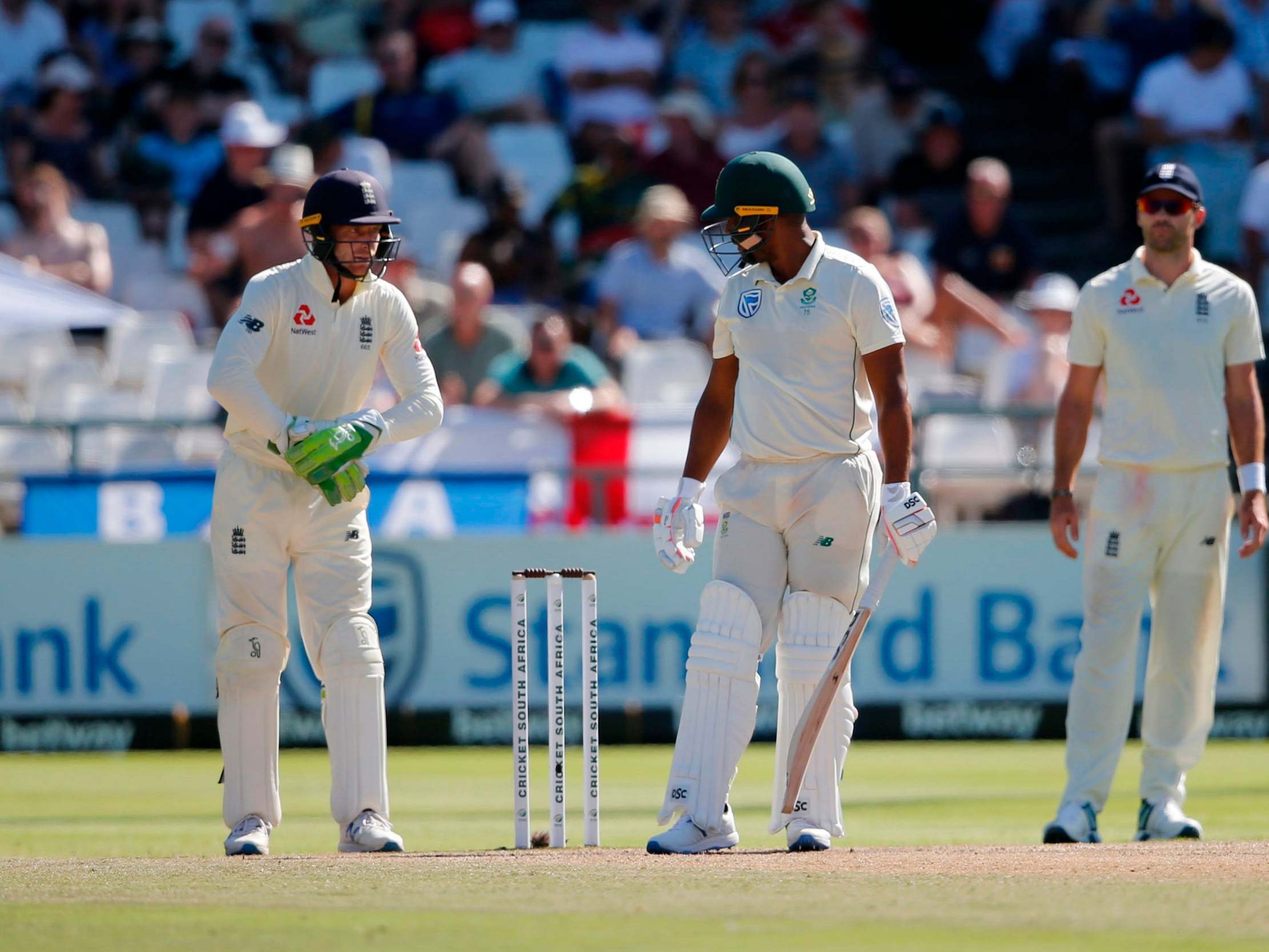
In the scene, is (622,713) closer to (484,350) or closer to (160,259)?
(484,350)

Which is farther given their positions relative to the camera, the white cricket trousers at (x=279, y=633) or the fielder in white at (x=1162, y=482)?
the fielder in white at (x=1162, y=482)

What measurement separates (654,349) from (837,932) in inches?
333

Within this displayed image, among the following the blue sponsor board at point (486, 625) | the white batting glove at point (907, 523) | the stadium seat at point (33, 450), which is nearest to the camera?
the white batting glove at point (907, 523)

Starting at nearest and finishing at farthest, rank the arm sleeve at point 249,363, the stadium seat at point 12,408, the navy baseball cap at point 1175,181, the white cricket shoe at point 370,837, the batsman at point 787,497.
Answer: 1. the batsman at point 787,497
2. the arm sleeve at point 249,363
3. the white cricket shoe at point 370,837
4. the navy baseball cap at point 1175,181
5. the stadium seat at point 12,408

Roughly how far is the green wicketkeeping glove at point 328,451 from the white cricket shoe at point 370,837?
1.15 meters

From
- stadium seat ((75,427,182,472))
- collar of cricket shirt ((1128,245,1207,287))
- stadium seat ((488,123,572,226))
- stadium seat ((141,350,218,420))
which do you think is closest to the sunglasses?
collar of cricket shirt ((1128,245,1207,287))

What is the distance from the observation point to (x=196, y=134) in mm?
16062

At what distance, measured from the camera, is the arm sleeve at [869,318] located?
21.4ft

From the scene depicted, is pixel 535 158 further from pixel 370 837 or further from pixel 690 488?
pixel 370 837

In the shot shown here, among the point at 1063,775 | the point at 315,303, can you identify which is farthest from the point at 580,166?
the point at 315,303

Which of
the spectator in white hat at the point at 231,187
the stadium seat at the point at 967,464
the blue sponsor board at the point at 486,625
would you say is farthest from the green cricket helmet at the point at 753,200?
the spectator in white hat at the point at 231,187

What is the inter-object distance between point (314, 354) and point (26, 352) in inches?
299

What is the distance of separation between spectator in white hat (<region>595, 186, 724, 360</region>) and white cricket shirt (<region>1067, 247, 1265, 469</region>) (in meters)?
6.29

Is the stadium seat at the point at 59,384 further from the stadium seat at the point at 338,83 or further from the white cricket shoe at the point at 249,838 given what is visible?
the white cricket shoe at the point at 249,838
